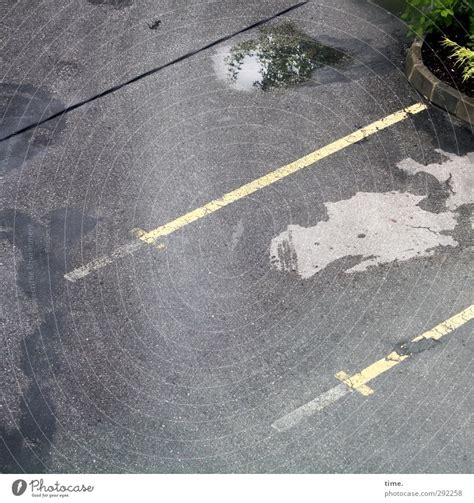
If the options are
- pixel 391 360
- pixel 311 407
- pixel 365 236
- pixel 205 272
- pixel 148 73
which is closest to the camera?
pixel 311 407

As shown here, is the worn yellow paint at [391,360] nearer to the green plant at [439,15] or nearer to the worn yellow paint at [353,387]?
the worn yellow paint at [353,387]

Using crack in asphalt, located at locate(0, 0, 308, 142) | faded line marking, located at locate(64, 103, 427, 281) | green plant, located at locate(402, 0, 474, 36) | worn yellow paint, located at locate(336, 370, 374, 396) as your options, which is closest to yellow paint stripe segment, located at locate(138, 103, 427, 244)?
faded line marking, located at locate(64, 103, 427, 281)

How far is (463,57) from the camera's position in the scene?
351 inches

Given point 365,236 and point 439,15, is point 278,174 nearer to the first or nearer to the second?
point 365,236

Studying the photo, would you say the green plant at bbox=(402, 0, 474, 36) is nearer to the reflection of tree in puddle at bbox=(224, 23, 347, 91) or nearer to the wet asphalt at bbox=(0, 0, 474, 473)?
the wet asphalt at bbox=(0, 0, 474, 473)

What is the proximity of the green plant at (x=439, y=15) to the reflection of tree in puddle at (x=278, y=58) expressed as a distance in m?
0.82

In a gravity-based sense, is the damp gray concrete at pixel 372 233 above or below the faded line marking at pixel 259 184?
below

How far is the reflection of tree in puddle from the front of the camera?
930 centimetres

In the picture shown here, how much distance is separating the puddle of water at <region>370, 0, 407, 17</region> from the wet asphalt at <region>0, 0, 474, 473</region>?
0.12 m

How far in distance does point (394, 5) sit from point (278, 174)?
9.54 feet

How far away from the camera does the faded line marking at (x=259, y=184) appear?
7672 millimetres

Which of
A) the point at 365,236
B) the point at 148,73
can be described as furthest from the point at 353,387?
the point at 148,73

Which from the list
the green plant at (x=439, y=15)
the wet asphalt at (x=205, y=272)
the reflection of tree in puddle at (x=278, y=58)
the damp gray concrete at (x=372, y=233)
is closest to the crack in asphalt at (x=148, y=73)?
the wet asphalt at (x=205, y=272)
